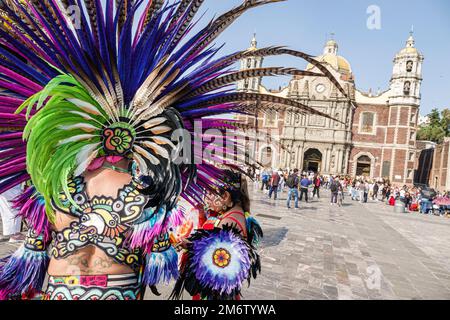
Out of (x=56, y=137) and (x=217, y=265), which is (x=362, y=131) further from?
(x=56, y=137)

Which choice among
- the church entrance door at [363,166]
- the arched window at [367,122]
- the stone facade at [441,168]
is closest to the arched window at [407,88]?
the arched window at [367,122]

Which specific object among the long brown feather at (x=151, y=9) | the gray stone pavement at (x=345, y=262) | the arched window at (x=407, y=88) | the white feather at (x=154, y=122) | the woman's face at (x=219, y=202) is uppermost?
the arched window at (x=407, y=88)

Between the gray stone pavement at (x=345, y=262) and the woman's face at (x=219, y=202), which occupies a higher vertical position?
the woman's face at (x=219, y=202)

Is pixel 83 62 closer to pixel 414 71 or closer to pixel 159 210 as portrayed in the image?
pixel 159 210

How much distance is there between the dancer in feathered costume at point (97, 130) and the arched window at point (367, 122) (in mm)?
40587

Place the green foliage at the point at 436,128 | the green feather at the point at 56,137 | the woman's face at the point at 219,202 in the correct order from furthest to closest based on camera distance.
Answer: the green foliage at the point at 436,128
the woman's face at the point at 219,202
the green feather at the point at 56,137

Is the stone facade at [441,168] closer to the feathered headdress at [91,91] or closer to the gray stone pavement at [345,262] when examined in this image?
the gray stone pavement at [345,262]

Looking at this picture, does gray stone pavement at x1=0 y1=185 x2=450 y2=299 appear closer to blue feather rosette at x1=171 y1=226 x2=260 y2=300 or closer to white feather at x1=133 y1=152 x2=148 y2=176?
blue feather rosette at x1=171 y1=226 x2=260 y2=300

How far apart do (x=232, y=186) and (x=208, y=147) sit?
1.78ft

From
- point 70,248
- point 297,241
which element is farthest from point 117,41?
point 297,241

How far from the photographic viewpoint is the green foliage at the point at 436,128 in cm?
4803

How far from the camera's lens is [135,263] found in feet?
4.89

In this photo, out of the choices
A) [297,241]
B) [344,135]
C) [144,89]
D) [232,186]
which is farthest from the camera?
[344,135]
